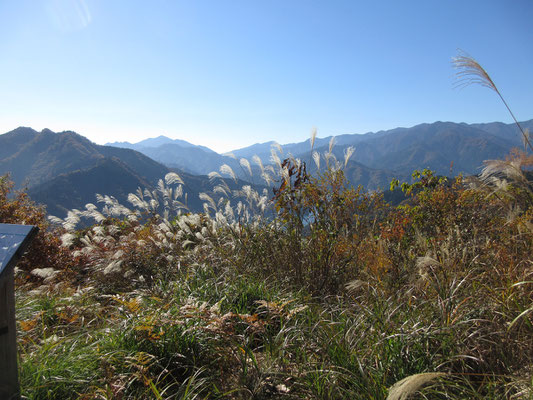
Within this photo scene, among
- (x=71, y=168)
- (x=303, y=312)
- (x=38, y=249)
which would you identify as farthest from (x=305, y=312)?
(x=71, y=168)

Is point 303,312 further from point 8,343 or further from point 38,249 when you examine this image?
point 38,249

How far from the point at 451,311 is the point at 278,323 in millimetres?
1260

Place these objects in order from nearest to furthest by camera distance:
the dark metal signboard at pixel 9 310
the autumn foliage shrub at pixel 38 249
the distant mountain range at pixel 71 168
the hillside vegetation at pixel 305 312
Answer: the dark metal signboard at pixel 9 310 → the hillside vegetation at pixel 305 312 → the autumn foliage shrub at pixel 38 249 → the distant mountain range at pixel 71 168

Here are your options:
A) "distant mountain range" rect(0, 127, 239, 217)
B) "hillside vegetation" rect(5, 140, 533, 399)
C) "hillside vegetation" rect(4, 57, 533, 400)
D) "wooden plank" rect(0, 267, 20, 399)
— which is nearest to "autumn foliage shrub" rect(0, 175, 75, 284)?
"hillside vegetation" rect(4, 57, 533, 400)

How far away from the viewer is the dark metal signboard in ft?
4.16

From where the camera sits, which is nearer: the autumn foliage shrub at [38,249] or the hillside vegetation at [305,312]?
the hillside vegetation at [305,312]

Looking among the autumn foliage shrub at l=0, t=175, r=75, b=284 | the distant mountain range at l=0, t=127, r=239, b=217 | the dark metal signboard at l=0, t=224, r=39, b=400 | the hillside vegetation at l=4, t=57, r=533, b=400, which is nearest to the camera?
the dark metal signboard at l=0, t=224, r=39, b=400

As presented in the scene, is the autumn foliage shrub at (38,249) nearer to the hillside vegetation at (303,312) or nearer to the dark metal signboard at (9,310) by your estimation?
the hillside vegetation at (303,312)

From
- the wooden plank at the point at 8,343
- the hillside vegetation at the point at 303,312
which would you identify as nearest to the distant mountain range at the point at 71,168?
the hillside vegetation at the point at 303,312

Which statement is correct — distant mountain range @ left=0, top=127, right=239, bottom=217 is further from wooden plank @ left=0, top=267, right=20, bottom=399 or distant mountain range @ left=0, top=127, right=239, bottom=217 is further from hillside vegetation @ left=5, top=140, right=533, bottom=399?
wooden plank @ left=0, top=267, right=20, bottom=399

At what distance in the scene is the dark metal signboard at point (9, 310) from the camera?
4.16ft

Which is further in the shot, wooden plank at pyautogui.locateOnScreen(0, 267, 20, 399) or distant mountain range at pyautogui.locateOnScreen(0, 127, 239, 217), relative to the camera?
distant mountain range at pyautogui.locateOnScreen(0, 127, 239, 217)

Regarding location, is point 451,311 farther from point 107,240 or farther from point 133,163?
point 133,163

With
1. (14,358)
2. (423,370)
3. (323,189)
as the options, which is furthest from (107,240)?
(423,370)
